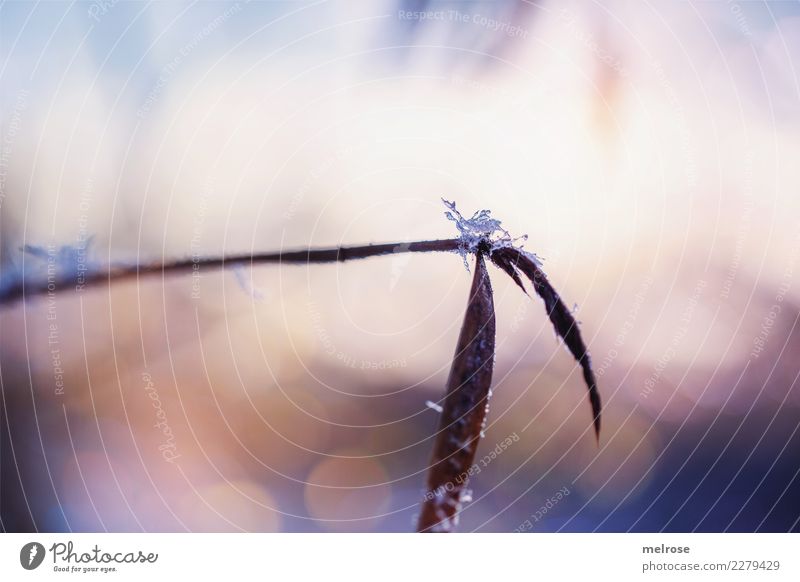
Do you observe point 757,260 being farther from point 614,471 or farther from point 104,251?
point 104,251

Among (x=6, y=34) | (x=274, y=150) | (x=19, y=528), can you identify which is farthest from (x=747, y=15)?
(x=19, y=528)

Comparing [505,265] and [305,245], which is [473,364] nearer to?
[505,265]

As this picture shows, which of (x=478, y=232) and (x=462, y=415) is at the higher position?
(x=478, y=232)

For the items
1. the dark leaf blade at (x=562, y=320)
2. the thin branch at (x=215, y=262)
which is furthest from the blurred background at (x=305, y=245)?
the dark leaf blade at (x=562, y=320)

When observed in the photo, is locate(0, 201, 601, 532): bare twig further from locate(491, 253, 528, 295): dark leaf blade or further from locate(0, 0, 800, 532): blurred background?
locate(0, 0, 800, 532): blurred background

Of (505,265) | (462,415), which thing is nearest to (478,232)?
(505,265)
